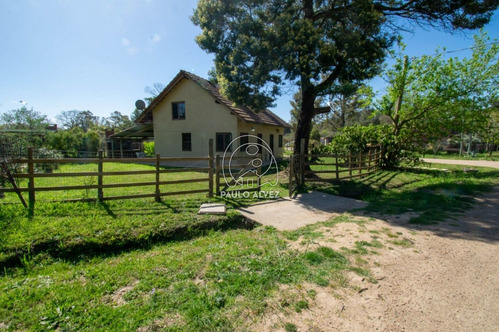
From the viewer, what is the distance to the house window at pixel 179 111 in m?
17.8

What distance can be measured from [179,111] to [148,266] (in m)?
15.9

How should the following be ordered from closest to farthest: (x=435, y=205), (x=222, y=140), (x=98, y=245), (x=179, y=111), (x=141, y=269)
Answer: (x=141, y=269) → (x=98, y=245) → (x=435, y=205) → (x=222, y=140) → (x=179, y=111)


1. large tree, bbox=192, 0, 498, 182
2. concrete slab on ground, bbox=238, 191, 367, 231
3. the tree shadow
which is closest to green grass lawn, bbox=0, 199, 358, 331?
concrete slab on ground, bbox=238, 191, 367, 231

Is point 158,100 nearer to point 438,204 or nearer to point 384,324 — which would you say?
point 438,204

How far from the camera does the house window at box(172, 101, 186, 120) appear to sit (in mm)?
17781

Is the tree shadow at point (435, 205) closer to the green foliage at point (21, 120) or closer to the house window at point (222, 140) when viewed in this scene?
the house window at point (222, 140)

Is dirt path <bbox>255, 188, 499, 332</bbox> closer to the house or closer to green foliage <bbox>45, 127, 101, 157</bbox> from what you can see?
the house

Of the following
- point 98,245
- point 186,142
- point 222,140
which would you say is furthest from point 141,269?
Answer: point 186,142

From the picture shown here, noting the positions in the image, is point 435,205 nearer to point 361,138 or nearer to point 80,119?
point 361,138

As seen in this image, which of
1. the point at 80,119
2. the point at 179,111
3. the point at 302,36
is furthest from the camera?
the point at 80,119

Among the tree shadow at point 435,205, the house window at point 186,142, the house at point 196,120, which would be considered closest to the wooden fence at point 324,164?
the tree shadow at point 435,205

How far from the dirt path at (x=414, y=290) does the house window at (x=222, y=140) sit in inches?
505

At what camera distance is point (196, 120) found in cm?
1733

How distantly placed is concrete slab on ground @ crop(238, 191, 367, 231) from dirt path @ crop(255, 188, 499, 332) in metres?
1.20
